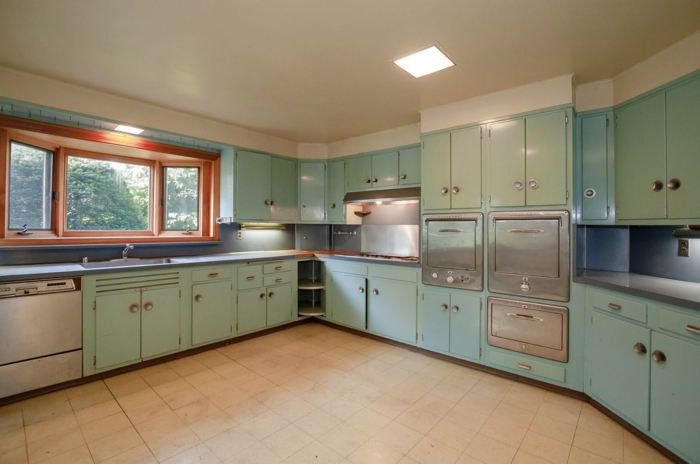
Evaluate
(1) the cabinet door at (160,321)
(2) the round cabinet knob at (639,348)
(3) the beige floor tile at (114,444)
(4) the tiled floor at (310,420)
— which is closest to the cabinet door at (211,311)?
(1) the cabinet door at (160,321)

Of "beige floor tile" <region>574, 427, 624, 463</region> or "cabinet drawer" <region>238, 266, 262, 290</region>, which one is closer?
"beige floor tile" <region>574, 427, 624, 463</region>

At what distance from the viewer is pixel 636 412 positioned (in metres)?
1.95

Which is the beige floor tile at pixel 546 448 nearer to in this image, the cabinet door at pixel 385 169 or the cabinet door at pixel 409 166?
the cabinet door at pixel 409 166

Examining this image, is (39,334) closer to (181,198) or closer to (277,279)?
(181,198)

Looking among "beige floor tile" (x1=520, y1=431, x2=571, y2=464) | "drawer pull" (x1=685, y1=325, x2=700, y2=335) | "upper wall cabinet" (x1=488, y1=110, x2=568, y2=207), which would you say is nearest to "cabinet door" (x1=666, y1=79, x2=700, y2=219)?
"upper wall cabinet" (x1=488, y1=110, x2=568, y2=207)

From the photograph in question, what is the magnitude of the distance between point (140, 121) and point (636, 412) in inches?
181

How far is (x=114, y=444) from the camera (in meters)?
1.87

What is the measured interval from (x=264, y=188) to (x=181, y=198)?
1010mm

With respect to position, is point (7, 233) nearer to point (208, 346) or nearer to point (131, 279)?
point (131, 279)

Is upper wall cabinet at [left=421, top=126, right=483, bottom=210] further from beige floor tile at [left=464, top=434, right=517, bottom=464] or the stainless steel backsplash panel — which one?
beige floor tile at [left=464, top=434, right=517, bottom=464]

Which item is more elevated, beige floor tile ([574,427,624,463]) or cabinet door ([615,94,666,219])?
cabinet door ([615,94,666,219])

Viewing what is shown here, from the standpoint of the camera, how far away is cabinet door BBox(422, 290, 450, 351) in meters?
3.08

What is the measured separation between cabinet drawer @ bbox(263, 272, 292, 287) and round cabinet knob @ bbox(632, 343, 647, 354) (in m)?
3.33

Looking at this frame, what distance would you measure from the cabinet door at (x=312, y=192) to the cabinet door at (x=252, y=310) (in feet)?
4.23
